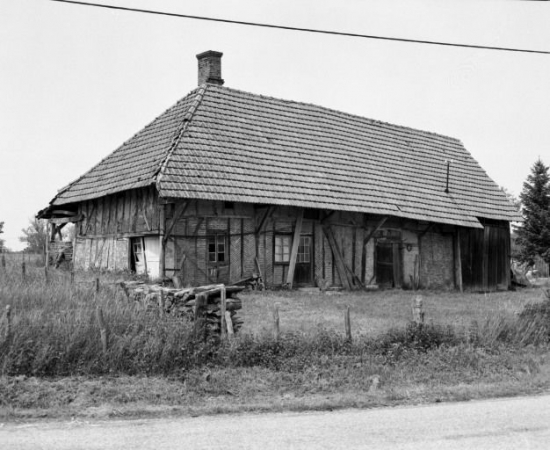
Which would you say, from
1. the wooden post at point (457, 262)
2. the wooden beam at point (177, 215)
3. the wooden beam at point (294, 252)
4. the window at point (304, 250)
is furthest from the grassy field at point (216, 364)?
the wooden post at point (457, 262)

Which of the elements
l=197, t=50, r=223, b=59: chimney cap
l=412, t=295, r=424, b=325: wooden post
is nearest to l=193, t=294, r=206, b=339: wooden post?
l=412, t=295, r=424, b=325: wooden post

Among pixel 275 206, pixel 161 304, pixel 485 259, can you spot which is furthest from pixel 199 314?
pixel 485 259

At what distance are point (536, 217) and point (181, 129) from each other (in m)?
25.2

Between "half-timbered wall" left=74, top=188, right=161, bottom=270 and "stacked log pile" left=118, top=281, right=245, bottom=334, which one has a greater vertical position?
"half-timbered wall" left=74, top=188, right=161, bottom=270

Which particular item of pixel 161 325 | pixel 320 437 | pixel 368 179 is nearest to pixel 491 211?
pixel 368 179

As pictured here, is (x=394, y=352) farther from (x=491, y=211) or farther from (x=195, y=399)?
(x=491, y=211)

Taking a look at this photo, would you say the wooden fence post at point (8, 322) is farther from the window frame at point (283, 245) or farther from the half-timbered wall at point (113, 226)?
the window frame at point (283, 245)

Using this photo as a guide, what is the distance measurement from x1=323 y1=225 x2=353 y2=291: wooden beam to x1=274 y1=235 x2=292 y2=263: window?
1.58m

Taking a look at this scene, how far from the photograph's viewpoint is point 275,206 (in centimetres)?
2173

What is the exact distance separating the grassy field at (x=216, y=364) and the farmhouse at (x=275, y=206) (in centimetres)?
783

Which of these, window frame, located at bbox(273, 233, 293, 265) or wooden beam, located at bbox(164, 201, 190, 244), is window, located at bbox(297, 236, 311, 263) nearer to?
window frame, located at bbox(273, 233, 293, 265)

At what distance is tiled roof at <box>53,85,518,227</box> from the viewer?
20.8 meters

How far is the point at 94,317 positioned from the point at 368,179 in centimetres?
1689

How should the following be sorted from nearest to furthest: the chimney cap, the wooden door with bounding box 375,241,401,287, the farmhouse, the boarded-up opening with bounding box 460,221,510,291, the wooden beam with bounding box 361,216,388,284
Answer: the farmhouse, the wooden beam with bounding box 361,216,388,284, the wooden door with bounding box 375,241,401,287, the chimney cap, the boarded-up opening with bounding box 460,221,510,291
